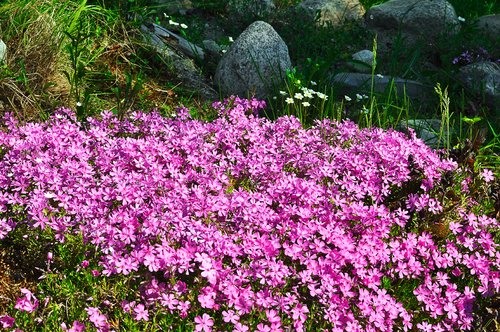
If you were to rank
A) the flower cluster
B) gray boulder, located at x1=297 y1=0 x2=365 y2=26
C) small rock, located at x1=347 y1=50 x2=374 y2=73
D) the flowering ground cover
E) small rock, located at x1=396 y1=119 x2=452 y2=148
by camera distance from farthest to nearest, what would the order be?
1. gray boulder, located at x1=297 y1=0 x2=365 y2=26
2. the flower cluster
3. small rock, located at x1=347 y1=50 x2=374 y2=73
4. small rock, located at x1=396 y1=119 x2=452 y2=148
5. the flowering ground cover

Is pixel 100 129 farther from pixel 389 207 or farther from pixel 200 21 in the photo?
pixel 200 21

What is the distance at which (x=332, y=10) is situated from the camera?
9.77 meters

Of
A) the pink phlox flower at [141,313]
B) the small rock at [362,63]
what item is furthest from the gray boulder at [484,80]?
the pink phlox flower at [141,313]

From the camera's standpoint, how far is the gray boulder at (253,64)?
695 cm

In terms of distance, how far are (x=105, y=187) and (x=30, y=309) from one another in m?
0.99

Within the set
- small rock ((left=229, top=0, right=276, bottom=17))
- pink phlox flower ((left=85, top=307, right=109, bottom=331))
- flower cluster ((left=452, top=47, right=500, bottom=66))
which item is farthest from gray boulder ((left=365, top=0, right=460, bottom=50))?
pink phlox flower ((left=85, top=307, right=109, bottom=331))

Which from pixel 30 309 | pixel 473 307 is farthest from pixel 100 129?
pixel 473 307

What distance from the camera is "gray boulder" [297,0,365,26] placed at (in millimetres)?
9609

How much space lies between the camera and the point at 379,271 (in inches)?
146

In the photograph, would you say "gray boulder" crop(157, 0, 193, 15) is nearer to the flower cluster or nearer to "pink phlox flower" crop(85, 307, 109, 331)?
the flower cluster

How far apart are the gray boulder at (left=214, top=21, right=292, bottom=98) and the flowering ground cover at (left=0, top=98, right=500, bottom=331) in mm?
2262

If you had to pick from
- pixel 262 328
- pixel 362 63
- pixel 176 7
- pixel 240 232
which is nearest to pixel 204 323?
pixel 262 328

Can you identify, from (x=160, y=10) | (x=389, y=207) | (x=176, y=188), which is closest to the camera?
(x=176, y=188)

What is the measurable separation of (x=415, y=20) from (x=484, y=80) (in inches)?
99.3
